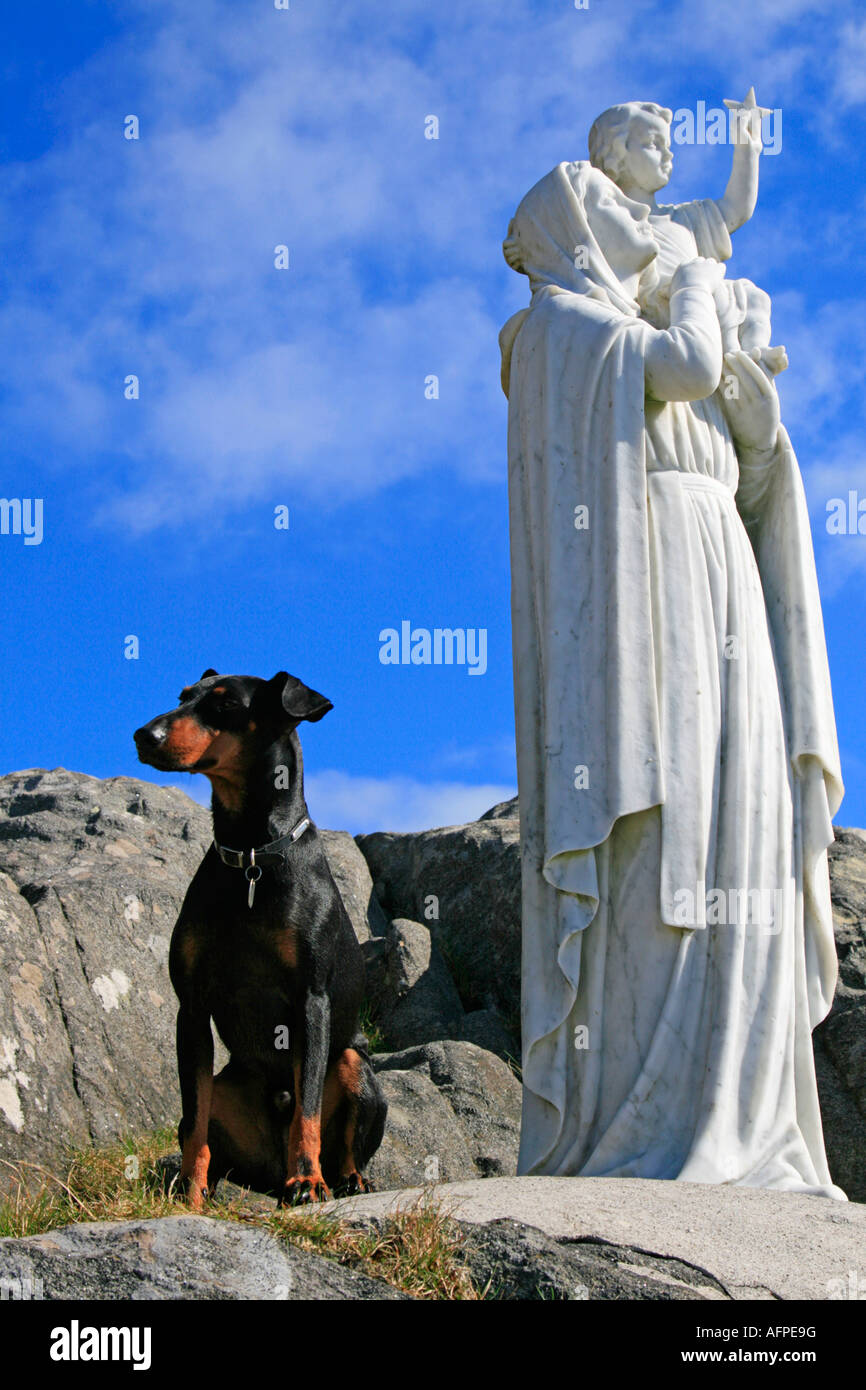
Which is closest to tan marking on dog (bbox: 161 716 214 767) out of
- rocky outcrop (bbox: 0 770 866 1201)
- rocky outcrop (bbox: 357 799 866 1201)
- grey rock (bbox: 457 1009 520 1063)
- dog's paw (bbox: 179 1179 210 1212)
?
dog's paw (bbox: 179 1179 210 1212)

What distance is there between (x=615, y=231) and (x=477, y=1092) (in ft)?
14.9

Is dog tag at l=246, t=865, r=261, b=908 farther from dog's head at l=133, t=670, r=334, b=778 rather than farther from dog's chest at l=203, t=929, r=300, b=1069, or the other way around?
dog's head at l=133, t=670, r=334, b=778

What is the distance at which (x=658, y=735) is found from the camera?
6.29 metres

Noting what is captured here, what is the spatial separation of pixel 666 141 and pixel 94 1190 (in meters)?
5.78

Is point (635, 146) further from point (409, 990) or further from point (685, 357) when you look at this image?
point (409, 990)

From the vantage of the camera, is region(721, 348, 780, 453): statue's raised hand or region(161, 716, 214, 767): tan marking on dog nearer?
region(161, 716, 214, 767): tan marking on dog

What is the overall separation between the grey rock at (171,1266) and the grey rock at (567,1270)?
38cm

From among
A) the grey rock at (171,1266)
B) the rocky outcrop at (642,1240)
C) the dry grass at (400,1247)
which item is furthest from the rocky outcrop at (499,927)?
the grey rock at (171,1266)

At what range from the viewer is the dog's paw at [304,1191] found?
16.5 feet

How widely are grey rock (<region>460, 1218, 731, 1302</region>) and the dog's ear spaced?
204 cm

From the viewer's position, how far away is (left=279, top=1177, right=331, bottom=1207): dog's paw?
5.04 metres

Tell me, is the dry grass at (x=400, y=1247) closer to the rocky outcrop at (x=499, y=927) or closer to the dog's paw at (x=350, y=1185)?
the dog's paw at (x=350, y=1185)

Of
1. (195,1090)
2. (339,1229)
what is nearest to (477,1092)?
(195,1090)
